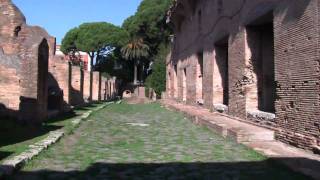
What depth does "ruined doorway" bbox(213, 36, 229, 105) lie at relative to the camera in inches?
684

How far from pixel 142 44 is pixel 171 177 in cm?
5286

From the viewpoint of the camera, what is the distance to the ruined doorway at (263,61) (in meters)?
12.5

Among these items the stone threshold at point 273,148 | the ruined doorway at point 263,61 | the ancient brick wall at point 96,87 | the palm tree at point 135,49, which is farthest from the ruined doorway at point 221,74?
the palm tree at point 135,49

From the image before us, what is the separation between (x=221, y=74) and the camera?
17.5 m

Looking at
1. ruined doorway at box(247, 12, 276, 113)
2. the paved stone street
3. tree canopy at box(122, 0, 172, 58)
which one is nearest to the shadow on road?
the paved stone street

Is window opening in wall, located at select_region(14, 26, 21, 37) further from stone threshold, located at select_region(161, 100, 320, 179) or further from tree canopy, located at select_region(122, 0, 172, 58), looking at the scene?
tree canopy, located at select_region(122, 0, 172, 58)

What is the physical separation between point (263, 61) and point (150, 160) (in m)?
6.30

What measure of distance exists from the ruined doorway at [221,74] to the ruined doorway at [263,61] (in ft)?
15.4

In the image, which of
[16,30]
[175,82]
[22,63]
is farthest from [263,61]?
[175,82]

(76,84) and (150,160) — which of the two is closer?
(150,160)

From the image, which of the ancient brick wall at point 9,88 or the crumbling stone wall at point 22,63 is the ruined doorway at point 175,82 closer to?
the crumbling stone wall at point 22,63

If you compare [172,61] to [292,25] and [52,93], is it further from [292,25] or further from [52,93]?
[292,25]

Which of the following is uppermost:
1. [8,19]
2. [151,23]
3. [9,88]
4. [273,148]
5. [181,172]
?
[151,23]

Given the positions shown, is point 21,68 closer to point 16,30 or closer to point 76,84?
point 16,30
